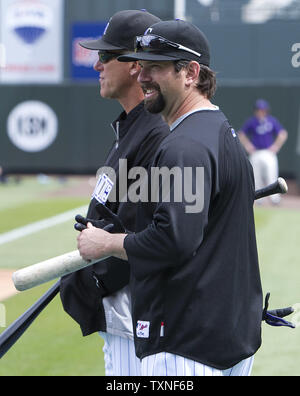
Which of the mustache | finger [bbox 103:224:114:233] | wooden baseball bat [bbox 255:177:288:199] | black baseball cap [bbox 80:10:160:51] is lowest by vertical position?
finger [bbox 103:224:114:233]

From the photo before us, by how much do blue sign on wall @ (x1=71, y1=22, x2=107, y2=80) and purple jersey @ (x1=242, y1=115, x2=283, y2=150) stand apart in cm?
823

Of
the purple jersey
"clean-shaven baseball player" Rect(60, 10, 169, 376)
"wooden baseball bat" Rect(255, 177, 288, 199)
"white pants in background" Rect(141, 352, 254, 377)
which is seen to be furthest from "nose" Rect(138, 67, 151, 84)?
the purple jersey

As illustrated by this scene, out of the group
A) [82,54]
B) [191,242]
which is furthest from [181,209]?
[82,54]

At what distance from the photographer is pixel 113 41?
3.37m

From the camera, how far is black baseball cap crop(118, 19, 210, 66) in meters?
2.65

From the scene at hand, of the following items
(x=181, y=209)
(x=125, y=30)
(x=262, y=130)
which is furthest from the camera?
(x=262, y=130)

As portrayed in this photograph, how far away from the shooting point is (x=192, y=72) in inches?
106

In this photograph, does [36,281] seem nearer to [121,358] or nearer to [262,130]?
[121,358]

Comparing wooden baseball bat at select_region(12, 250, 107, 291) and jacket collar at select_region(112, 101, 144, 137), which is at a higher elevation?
jacket collar at select_region(112, 101, 144, 137)

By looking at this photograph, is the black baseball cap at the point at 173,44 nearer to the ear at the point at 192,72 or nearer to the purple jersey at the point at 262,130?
the ear at the point at 192,72

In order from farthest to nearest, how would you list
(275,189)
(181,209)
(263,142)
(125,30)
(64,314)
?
(263,142), (64,314), (125,30), (275,189), (181,209)

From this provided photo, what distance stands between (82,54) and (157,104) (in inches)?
843

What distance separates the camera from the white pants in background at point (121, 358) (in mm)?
3252

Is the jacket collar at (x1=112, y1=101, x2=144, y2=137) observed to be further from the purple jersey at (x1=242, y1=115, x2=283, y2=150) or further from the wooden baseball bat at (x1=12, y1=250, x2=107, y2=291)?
the purple jersey at (x1=242, y1=115, x2=283, y2=150)
